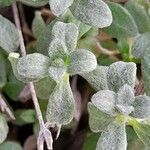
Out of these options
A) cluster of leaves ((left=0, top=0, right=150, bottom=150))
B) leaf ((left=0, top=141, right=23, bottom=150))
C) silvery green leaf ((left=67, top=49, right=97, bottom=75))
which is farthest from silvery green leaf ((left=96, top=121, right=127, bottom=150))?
leaf ((left=0, top=141, right=23, bottom=150))

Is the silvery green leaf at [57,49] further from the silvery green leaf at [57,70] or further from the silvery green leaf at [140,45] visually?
the silvery green leaf at [140,45]

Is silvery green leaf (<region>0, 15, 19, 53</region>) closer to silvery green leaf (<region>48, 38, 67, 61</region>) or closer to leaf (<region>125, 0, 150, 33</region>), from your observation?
silvery green leaf (<region>48, 38, 67, 61</region>)

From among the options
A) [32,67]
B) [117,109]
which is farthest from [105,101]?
[32,67]

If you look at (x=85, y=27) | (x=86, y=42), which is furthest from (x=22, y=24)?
(x=85, y=27)

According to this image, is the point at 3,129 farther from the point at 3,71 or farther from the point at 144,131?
the point at 144,131

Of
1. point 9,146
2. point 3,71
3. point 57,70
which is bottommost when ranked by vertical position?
point 9,146

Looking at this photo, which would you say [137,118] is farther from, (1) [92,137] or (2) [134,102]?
(1) [92,137]

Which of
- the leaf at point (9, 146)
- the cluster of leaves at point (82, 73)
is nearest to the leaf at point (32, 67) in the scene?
the cluster of leaves at point (82, 73)
